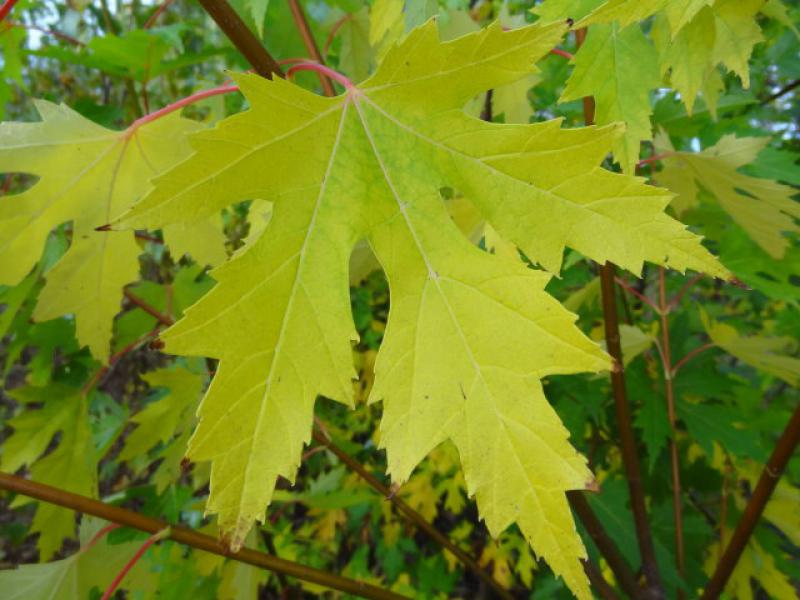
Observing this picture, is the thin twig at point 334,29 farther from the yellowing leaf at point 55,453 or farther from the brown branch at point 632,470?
the yellowing leaf at point 55,453

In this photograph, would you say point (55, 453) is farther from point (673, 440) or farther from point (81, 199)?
point (673, 440)

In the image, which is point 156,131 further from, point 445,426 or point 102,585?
point 102,585

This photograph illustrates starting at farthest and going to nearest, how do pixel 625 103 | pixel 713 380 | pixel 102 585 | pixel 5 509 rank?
1. pixel 5 509
2. pixel 713 380
3. pixel 102 585
4. pixel 625 103

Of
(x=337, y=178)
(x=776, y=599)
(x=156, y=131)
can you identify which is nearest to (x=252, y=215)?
(x=156, y=131)

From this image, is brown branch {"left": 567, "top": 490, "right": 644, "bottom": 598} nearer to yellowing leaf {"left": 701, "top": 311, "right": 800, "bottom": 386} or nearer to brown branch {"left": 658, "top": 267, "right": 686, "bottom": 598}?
brown branch {"left": 658, "top": 267, "right": 686, "bottom": 598}

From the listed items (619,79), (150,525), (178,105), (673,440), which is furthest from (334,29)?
(673,440)

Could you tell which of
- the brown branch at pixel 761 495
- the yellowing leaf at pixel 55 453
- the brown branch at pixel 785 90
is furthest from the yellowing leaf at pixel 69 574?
the brown branch at pixel 785 90

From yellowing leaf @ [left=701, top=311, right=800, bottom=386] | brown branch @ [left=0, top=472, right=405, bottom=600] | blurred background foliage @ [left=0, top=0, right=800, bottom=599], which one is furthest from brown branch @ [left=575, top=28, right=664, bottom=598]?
brown branch @ [left=0, top=472, right=405, bottom=600]
